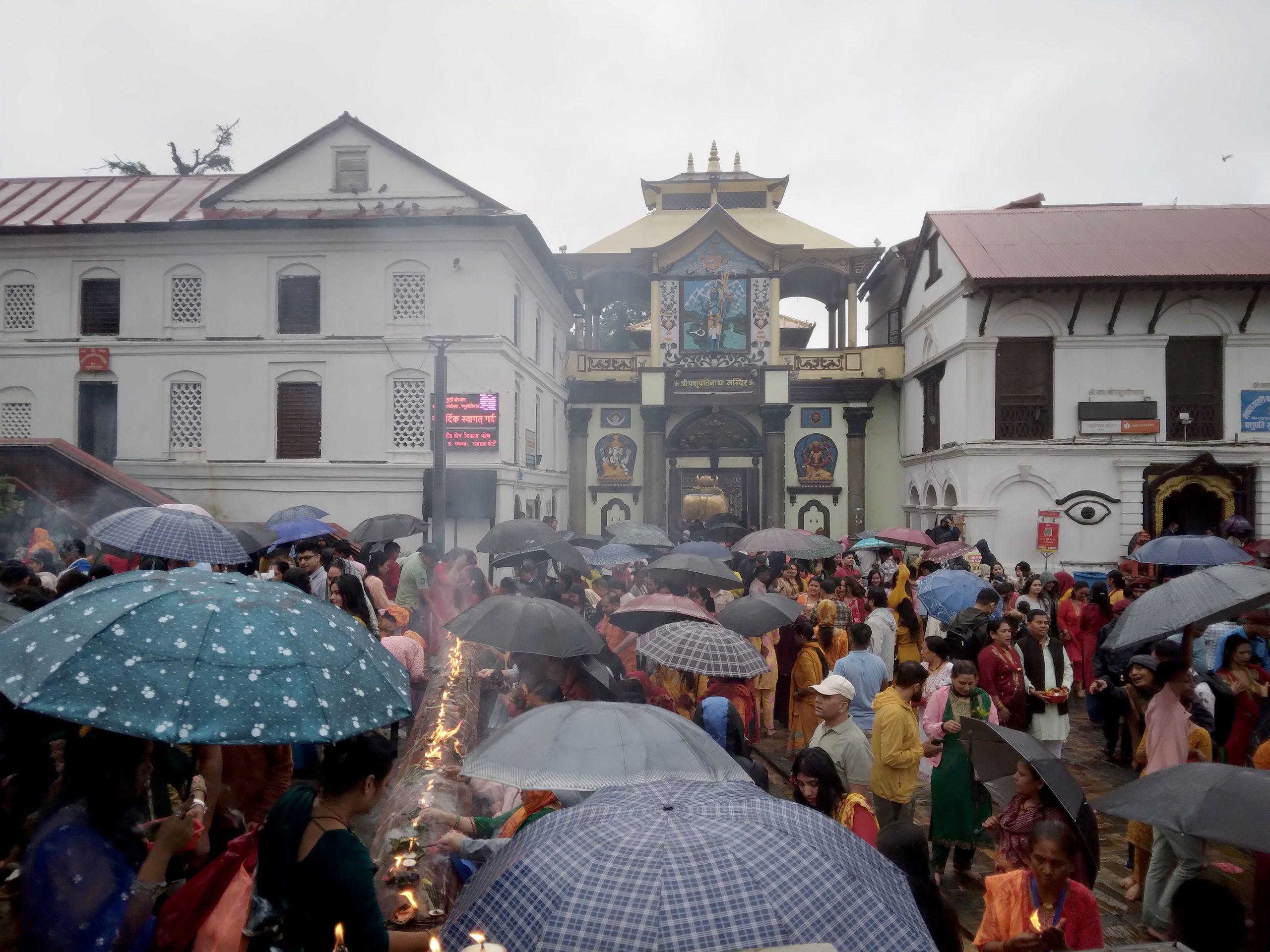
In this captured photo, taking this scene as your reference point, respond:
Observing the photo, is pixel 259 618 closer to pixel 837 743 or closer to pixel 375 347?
pixel 837 743

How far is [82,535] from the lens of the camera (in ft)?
50.1

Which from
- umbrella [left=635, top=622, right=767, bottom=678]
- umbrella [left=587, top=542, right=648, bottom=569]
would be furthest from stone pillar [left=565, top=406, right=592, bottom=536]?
umbrella [left=635, top=622, right=767, bottom=678]

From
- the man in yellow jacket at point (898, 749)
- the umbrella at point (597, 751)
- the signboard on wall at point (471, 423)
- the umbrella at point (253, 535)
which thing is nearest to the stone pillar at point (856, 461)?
the signboard on wall at point (471, 423)

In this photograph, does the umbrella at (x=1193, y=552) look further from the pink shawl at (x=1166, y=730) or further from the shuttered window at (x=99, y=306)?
the shuttered window at (x=99, y=306)

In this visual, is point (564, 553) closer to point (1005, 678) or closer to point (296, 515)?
point (296, 515)

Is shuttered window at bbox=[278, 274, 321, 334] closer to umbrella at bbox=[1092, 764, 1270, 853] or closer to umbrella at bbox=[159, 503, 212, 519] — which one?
umbrella at bbox=[159, 503, 212, 519]

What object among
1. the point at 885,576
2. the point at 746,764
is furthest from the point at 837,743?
the point at 885,576

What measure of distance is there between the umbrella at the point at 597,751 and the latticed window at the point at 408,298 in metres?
16.3

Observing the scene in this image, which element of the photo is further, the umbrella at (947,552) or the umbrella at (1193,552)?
the umbrella at (947,552)

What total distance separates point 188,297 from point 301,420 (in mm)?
3960

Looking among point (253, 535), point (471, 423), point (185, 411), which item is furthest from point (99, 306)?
point (253, 535)

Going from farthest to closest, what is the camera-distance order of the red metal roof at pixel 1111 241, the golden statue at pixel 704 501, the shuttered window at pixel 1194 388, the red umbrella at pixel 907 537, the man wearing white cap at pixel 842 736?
1. the golden statue at pixel 704 501
2. the shuttered window at pixel 1194 388
3. the red metal roof at pixel 1111 241
4. the red umbrella at pixel 907 537
5. the man wearing white cap at pixel 842 736

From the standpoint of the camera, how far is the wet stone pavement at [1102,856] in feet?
17.4

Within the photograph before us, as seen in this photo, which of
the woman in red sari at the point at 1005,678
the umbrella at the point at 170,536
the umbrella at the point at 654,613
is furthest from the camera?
the umbrella at the point at 170,536
